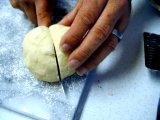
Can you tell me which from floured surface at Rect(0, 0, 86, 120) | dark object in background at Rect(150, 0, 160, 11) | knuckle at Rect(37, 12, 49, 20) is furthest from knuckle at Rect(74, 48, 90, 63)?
dark object in background at Rect(150, 0, 160, 11)

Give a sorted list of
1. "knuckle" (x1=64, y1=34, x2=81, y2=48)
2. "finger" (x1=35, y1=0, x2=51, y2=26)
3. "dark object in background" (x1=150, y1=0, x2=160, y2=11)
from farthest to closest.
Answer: "dark object in background" (x1=150, y1=0, x2=160, y2=11) → "finger" (x1=35, y1=0, x2=51, y2=26) → "knuckle" (x1=64, y1=34, x2=81, y2=48)

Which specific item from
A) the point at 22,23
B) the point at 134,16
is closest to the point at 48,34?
the point at 22,23

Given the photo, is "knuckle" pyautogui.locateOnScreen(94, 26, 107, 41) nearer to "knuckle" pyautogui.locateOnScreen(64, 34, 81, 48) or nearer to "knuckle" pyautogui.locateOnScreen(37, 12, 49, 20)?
"knuckle" pyautogui.locateOnScreen(64, 34, 81, 48)

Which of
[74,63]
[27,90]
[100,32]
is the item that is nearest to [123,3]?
[100,32]

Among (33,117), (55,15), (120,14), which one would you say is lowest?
(33,117)

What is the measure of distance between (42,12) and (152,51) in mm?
396

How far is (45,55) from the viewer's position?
79 centimetres

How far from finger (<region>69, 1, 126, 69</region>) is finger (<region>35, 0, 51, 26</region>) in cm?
21

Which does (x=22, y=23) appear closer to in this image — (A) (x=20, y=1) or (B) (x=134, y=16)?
(A) (x=20, y=1)

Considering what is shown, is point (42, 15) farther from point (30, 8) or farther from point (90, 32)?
point (90, 32)

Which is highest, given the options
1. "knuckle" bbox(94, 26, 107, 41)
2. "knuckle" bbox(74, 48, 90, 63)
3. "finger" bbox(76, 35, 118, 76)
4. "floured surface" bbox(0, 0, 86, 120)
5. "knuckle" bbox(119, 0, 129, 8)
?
"knuckle" bbox(119, 0, 129, 8)

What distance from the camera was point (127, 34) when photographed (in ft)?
3.19

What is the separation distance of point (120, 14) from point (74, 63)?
212 millimetres

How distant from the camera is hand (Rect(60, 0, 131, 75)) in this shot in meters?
0.73
